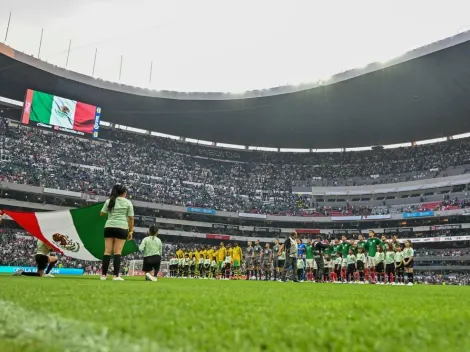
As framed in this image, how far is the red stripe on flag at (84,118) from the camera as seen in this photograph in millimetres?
41875

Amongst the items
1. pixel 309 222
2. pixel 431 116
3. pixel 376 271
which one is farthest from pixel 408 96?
pixel 376 271

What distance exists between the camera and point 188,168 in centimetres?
5084

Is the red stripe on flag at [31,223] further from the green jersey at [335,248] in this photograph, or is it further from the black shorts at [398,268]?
the black shorts at [398,268]

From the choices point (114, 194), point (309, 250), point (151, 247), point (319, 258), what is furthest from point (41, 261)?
point (309, 250)

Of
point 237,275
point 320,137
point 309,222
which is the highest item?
point 320,137

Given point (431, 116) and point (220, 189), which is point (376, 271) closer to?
point (431, 116)

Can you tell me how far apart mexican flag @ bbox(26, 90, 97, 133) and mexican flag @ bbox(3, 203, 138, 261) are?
3416 centimetres

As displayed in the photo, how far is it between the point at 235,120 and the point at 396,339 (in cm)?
4609

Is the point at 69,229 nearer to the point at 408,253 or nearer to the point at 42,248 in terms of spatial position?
the point at 42,248

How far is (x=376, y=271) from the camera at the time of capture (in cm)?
1572

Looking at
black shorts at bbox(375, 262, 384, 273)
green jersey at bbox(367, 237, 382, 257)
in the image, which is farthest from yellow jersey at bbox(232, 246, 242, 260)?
black shorts at bbox(375, 262, 384, 273)

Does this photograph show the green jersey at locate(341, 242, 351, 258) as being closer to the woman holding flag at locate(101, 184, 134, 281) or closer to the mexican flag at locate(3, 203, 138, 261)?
the mexican flag at locate(3, 203, 138, 261)

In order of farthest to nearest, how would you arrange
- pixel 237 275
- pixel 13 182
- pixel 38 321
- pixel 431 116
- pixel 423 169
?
pixel 423 169, pixel 431 116, pixel 13 182, pixel 237 275, pixel 38 321

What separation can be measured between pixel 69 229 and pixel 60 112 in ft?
116
